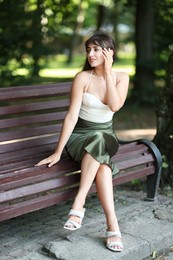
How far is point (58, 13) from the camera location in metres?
10.6

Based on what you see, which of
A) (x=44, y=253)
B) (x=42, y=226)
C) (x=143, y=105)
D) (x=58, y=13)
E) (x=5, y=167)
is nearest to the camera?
(x=44, y=253)

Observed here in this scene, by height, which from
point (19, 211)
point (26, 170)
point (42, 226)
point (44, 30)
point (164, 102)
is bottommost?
point (42, 226)

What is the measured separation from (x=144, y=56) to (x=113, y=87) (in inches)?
324

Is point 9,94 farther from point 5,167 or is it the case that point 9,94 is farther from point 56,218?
point 56,218

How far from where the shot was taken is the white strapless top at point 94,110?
3848 mm

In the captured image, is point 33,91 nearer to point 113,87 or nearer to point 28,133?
point 28,133

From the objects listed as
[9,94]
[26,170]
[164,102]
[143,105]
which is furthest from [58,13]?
[26,170]

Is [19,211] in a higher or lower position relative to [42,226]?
higher

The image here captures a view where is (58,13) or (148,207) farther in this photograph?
(58,13)

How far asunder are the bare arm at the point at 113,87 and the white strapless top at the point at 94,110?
0.37ft

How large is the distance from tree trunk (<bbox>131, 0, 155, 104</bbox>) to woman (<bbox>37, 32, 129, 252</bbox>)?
7.76m

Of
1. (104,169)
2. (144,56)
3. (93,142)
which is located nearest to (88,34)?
(144,56)

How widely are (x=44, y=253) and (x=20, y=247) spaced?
0.71 feet

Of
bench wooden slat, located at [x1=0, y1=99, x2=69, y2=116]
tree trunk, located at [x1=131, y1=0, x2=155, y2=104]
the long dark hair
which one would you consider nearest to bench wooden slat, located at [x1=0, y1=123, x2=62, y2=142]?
bench wooden slat, located at [x1=0, y1=99, x2=69, y2=116]
